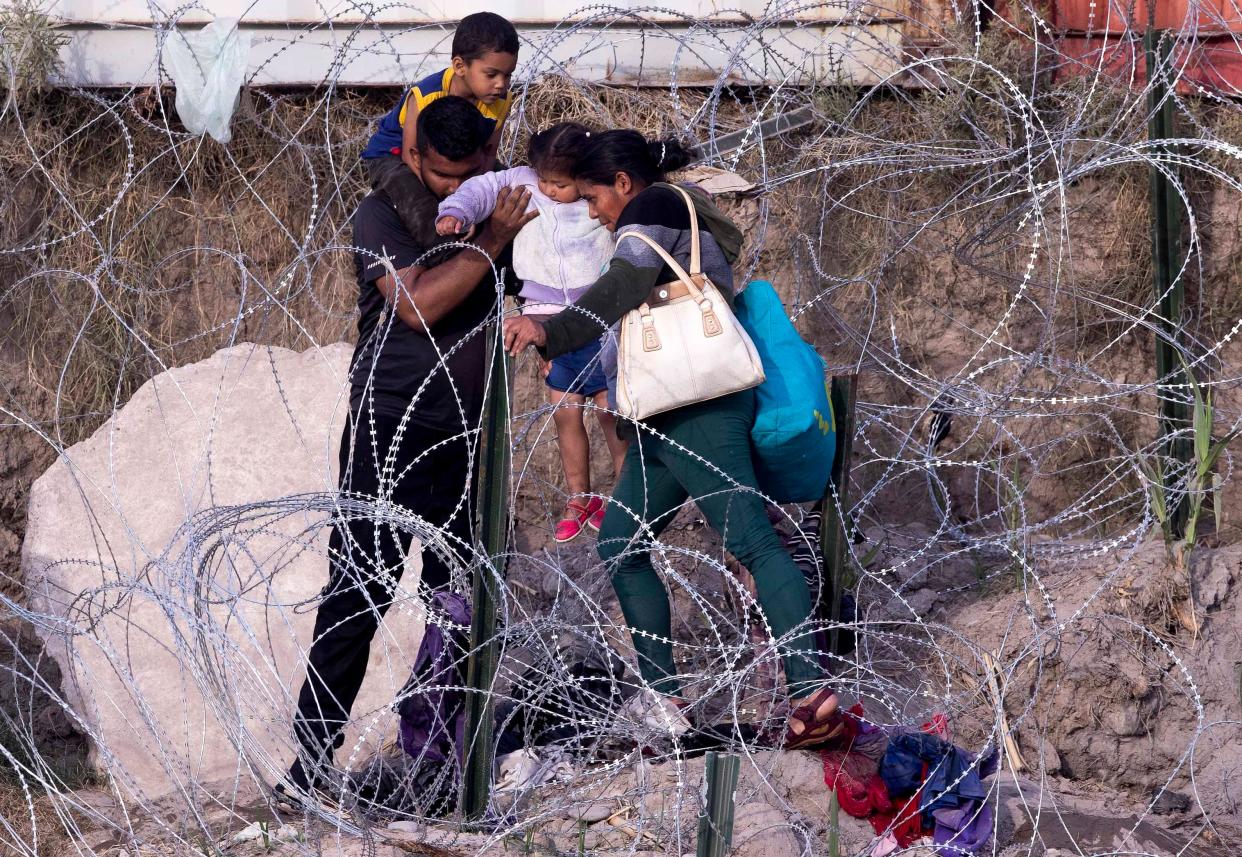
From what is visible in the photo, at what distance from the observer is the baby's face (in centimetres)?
386

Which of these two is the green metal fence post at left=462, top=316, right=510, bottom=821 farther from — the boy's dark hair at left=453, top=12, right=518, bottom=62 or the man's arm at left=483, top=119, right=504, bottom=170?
the boy's dark hair at left=453, top=12, right=518, bottom=62

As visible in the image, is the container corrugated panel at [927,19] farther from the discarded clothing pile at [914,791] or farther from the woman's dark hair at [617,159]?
the discarded clothing pile at [914,791]

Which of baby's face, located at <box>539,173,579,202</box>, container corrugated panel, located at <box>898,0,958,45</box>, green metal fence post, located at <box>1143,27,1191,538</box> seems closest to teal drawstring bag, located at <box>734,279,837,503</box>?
baby's face, located at <box>539,173,579,202</box>

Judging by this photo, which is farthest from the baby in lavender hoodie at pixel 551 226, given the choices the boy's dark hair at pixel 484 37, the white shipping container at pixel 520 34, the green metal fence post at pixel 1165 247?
the green metal fence post at pixel 1165 247

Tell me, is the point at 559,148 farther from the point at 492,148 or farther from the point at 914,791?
the point at 914,791

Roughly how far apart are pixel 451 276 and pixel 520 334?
43 centimetres

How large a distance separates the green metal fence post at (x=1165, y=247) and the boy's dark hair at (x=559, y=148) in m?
2.25

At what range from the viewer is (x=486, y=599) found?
3299 millimetres

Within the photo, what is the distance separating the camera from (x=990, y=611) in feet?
15.0

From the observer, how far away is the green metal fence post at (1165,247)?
4973mm

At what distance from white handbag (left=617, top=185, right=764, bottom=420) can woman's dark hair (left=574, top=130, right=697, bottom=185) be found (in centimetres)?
25

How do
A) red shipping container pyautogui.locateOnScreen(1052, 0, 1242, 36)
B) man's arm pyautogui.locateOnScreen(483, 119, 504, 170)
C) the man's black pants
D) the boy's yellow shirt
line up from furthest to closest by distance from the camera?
red shipping container pyautogui.locateOnScreen(1052, 0, 1242, 36), the boy's yellow shirt, man's arm pyautogui.locateOnScreen(483, 119, 504, 170), the man's black pants

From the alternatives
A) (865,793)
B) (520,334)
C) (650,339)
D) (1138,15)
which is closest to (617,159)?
(650,339)

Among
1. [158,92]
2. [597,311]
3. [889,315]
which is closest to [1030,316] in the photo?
[889,315]
